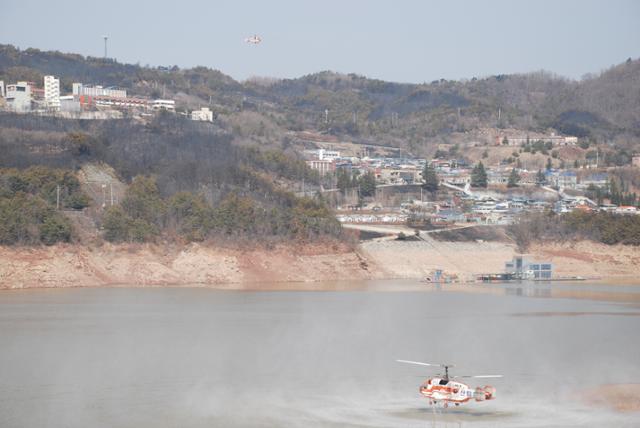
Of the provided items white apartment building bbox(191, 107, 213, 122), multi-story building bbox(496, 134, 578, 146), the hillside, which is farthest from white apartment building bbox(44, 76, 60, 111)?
multi-story building bbox(496, 134, 578, 146)

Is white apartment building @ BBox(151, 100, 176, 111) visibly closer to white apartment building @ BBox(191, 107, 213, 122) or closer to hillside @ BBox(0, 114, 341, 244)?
white apartment building @ BBox(191, 107, 213, 122)

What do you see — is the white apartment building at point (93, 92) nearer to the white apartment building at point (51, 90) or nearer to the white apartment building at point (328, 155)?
the white apartment building at point (51, 90)

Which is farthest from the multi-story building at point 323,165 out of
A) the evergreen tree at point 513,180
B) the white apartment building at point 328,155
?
the evergreen tree at point 513,180

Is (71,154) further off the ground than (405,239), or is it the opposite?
(71,154)

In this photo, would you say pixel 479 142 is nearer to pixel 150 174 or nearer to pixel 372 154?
pixel 372 154

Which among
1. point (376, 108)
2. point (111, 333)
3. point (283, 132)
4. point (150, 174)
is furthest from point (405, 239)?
point (376, 108)

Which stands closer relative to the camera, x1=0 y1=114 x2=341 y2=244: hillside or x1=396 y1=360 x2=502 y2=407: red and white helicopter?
x1=396 y1=360 x2=502 y2=407: red and white helicopter
